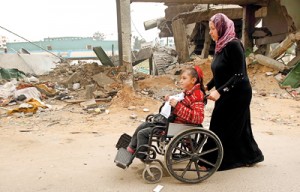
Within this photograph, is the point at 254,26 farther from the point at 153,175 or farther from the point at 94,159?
the point at 153,175

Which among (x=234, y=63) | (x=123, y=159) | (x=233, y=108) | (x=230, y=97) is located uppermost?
(x=234, y=63)

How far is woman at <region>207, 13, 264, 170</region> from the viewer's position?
256cm

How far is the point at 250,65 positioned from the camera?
9953mm

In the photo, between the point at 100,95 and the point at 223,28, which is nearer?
the point at 223,28

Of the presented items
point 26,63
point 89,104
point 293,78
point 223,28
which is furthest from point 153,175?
point 26,63

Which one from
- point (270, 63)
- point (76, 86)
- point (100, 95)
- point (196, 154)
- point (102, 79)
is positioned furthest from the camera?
point (270, 63)

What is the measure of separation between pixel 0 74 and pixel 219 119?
409 inches

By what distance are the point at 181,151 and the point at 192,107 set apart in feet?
1.41

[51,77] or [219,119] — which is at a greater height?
[219,119]

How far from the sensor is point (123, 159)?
2.52 meters

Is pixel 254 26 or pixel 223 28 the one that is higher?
pixel 254 26

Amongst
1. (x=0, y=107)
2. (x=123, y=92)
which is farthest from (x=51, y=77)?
(x=123, y=92)

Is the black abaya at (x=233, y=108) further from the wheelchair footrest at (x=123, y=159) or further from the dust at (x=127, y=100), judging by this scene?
the dust at (x=127, y=100)

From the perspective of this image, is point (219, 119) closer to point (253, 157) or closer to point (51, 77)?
point (253, 157)
